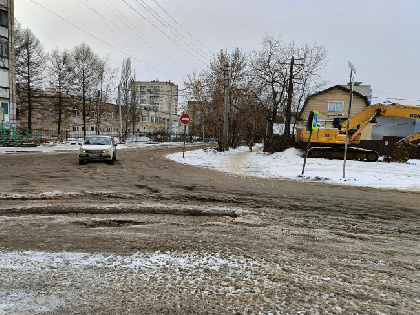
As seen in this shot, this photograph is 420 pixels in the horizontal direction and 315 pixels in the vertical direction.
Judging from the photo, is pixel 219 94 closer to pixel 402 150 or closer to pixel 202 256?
pixel 402 150

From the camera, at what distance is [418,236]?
510 centimetres

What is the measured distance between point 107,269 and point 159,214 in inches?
99.6

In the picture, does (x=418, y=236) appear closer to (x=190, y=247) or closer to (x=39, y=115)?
(x=190, y=247)

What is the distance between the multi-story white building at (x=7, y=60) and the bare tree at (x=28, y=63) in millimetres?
6812

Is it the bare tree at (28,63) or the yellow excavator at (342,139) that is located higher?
the bare tree at (28,63)

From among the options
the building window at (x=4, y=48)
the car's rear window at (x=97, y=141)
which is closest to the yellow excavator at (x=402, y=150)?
the car's rear window at (x=97, y=141)

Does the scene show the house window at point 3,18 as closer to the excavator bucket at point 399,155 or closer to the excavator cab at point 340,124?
the excavator cab at point 340,124

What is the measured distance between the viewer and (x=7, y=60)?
34.3 metres

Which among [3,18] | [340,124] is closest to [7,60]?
[3,18]

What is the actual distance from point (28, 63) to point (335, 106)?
43.7m

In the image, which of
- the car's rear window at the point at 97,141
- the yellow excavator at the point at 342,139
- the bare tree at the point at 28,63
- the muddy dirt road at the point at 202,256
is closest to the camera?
the muddy dirt road at the point at 202,256

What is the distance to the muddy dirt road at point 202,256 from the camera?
2809 millimetres

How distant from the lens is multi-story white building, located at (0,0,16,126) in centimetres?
3372

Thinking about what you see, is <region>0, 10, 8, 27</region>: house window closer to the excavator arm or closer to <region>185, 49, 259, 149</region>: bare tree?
<region>185, 49, 259, 149</region>: bare tree
